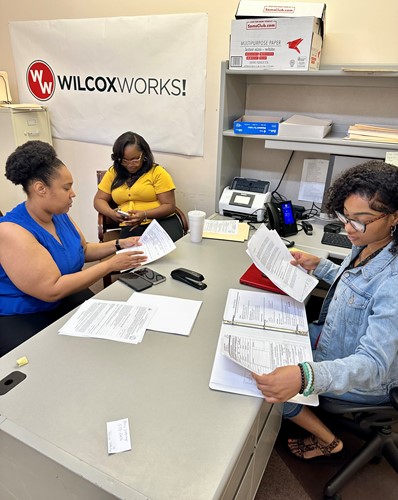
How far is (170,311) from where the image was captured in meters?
1.28

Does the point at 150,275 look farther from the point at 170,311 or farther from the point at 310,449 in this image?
the point at 310,449

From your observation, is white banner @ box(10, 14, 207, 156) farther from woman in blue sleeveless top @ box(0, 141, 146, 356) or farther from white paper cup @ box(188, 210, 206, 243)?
woman in blue sleeveless top @ box(0, 141, 146, 356)

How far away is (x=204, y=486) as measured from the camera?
72 centimetres

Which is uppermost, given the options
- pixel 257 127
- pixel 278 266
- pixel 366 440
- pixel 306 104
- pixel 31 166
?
pixel 306 104

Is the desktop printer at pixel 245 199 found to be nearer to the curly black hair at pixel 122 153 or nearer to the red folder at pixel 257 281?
the curly black hair at pixel 122 153

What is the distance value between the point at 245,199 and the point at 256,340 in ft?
4.40

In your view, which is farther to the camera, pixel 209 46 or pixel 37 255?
pixel 209 46

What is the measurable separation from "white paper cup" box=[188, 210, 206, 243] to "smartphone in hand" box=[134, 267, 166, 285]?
15.7 inches

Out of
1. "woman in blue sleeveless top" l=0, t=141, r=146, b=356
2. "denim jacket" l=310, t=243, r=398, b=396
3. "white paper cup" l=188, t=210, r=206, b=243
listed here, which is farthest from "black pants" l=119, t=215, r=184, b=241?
"denim jacket" l=310, t=243, r=398, b=396

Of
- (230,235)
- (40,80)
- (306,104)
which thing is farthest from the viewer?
(40,80)

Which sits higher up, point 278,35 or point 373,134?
point 278,35

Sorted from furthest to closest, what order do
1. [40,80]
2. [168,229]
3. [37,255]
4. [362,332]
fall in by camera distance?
[40,80], [168,229], [37,255], [362,332]

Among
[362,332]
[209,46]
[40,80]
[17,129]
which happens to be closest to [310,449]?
[362,332]

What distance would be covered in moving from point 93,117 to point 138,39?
0.72 m
